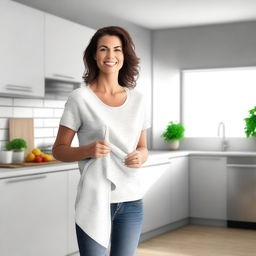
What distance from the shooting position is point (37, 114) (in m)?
5.00

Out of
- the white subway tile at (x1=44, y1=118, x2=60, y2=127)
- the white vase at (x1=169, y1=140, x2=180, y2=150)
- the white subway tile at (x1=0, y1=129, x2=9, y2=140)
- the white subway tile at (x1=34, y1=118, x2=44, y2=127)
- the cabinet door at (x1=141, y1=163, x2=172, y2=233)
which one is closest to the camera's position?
the white subway tile at (x1=0, y1=129, x2=9, y2=140)

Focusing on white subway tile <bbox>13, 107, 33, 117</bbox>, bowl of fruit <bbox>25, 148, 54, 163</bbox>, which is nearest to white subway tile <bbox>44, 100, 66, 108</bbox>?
white subway tile <bbox>13, 107, 33, 117</bbox>

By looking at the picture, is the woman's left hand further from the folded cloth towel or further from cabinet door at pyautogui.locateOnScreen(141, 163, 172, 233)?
cabinet door at pyautogui.locateOnScreen(141, 163, 172, 233)

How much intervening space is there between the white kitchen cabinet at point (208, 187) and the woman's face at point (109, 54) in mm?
4284

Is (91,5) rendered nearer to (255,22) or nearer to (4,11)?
(4,11)

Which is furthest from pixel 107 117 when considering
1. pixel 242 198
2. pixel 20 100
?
pixel 242 198

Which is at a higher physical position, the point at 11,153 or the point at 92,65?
the point at 92,65

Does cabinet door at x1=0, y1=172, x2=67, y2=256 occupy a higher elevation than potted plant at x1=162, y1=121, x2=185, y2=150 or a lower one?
lower

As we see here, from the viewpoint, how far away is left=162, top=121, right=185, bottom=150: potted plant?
6.49m

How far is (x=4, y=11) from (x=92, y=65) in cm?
242

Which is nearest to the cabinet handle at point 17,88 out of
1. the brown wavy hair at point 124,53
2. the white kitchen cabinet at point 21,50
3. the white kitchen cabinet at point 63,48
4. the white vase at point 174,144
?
the white kitchen cabinet at point 21,50

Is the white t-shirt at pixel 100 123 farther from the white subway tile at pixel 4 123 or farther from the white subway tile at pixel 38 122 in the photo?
the white subway tile at pixel 38 122

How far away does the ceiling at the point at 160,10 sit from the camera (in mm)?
5191

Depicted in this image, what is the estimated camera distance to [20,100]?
4766 mm
